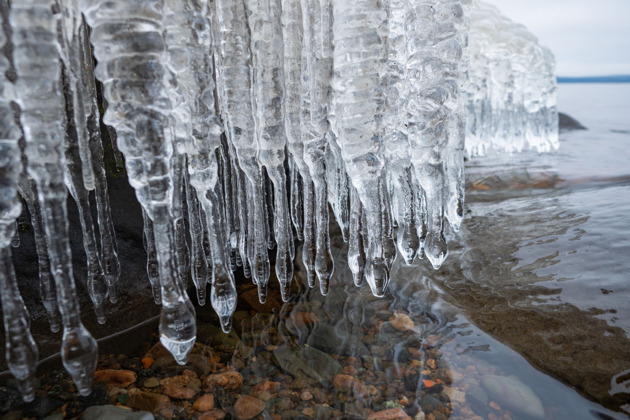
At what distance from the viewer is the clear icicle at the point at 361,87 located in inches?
74.4

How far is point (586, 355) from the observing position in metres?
2.00

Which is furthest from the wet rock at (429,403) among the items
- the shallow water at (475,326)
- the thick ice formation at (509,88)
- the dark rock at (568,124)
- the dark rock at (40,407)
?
the dark rock at (568,124)

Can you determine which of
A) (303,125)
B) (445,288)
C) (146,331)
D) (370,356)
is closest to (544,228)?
(445,288)

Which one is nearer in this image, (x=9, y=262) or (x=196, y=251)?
(x=9, y=262)

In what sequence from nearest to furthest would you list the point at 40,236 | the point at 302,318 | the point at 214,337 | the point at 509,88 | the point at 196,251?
the point at 40,236 < the point at 196,251 < the point at 214,337 < the point at 302,318 < the point at 509,88

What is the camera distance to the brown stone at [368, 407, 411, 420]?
1978 mm

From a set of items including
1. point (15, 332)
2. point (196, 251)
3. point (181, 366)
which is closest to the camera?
point (15, 332)

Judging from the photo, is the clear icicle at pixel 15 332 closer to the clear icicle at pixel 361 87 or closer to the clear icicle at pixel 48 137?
the clear icicle at pixel 48 137

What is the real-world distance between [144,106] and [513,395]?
6.32ft

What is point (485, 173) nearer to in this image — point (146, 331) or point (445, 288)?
point (445, 288)

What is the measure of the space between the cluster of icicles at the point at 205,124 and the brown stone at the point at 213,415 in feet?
1.41

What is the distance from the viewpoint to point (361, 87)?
192cm

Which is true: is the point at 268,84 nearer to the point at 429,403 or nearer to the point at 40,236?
the point at 40,236

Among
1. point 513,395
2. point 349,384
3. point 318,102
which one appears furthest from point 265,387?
point 318,102
